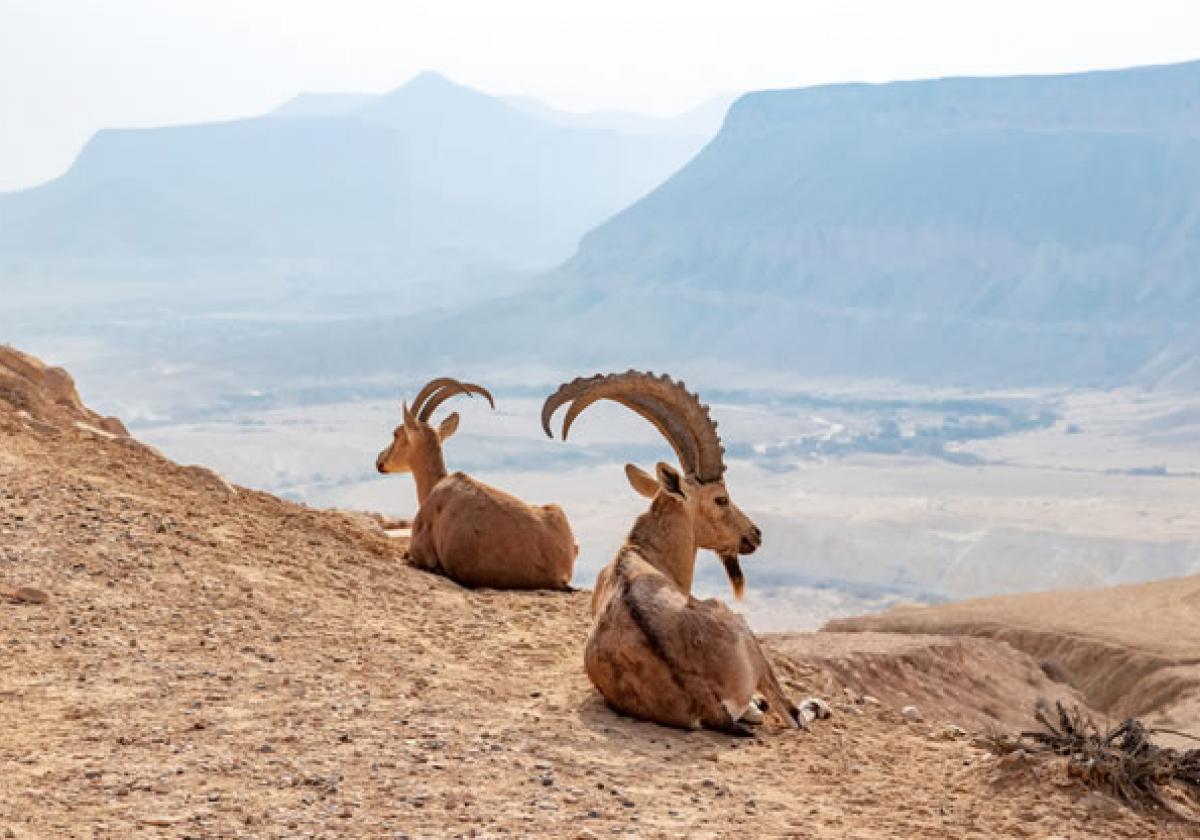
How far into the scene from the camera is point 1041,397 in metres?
173

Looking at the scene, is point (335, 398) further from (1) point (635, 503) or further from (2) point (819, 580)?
(2) point (819, 580)

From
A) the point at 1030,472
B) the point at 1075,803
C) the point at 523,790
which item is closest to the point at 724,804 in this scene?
the point at 523,790

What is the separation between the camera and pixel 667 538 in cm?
907

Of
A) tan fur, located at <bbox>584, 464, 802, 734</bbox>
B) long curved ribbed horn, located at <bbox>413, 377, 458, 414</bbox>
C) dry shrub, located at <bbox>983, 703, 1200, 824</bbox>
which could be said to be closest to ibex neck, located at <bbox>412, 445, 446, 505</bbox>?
long curved ribbed horn, located at <bbox>413, 377, 458, 414</bbox>

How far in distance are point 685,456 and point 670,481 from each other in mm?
448

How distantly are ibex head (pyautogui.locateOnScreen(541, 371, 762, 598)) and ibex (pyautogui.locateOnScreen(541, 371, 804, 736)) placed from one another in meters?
0.01

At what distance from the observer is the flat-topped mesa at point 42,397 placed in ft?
48.6

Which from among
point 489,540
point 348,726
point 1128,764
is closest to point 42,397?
point 489,540

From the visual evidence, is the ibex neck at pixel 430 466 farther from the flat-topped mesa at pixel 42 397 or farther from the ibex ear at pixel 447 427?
the flat-topped mesa at pixel 42 397

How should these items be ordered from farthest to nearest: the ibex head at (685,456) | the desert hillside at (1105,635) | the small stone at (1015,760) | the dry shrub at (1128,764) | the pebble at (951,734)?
the desert hillside at (1105,635) < the ibex head at (685,456) < the pebble at (951,734) < the small stone at (1015,760) < the dry shrub at (1128,764)

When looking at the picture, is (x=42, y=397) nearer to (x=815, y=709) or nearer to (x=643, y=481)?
(x=643, y=481)

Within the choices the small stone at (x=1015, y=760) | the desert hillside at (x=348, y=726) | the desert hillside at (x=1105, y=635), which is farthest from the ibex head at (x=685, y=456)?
the desert hillside at (x=1105, y=635)

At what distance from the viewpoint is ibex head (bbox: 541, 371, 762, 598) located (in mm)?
9102

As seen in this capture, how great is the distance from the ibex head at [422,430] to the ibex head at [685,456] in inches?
189
